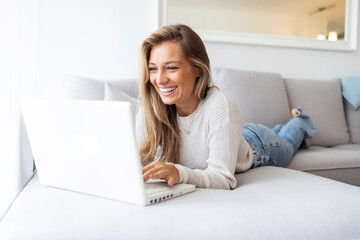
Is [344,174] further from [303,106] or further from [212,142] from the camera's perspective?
[212,142]

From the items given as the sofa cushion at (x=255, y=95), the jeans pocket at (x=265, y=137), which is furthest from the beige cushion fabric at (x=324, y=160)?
the sofa cushion at (x=255, y=95)

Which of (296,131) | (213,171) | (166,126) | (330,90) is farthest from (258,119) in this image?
(213,171)

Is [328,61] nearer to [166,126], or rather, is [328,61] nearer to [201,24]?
[201,24]

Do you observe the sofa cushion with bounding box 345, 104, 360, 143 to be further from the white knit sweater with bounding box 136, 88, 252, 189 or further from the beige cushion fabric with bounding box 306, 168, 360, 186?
the white knit sweater with bounding box 136, 88, 252, 189

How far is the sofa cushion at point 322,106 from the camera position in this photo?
2.39 metres

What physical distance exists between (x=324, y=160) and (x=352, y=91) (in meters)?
0.91

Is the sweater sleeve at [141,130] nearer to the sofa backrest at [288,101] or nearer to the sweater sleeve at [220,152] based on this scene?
the sweater sleeve at [220,152]

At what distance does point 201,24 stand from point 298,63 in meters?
0.85

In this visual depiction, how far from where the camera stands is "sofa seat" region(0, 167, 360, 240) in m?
0.74

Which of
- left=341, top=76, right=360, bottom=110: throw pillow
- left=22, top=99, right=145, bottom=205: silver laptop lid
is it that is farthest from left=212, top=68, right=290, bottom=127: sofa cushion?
left=22, top=99, right=145, bottom=205: silver laptop lid

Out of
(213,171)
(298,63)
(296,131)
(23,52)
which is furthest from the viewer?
(298,63)

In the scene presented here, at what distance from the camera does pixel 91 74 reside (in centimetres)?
225

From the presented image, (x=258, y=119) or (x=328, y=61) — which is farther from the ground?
(x=328, y=61)

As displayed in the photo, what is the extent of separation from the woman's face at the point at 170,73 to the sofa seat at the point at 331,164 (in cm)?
87
